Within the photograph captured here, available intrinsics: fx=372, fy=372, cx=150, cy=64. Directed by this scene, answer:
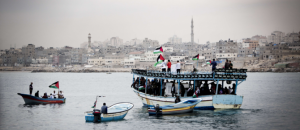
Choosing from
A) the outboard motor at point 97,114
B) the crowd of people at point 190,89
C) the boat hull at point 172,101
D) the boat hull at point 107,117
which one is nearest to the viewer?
the outboard motor at point 97,114

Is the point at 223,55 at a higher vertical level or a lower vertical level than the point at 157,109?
higher

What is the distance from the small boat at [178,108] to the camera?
980 inches

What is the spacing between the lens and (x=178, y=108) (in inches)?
989

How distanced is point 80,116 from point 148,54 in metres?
147

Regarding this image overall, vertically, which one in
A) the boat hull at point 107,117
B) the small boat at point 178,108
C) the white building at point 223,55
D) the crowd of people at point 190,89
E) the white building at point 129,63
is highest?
the white building at point 223,55

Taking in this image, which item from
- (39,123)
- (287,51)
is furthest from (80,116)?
(287,51)

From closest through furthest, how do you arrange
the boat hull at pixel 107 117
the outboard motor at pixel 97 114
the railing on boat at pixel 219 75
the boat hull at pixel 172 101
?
the outboard motor at pixel 97 114 → the boat hull at pixel 107 117 → the railing on boat at pixel 219 75 → the boat hull at pixel 172 101

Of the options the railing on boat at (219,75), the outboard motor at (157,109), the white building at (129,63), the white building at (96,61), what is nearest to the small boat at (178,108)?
the outboard motor at (157,109)

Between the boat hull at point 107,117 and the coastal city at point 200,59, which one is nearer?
the boat hull at point 107,117

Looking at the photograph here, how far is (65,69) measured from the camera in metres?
180

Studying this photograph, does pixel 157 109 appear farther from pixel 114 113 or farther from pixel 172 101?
pixel 114 113

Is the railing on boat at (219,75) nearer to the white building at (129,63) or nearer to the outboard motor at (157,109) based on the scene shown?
the outboard motor at (157,109)

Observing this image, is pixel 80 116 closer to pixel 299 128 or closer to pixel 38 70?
pixel 299 128

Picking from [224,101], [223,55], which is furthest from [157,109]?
[223,55]
